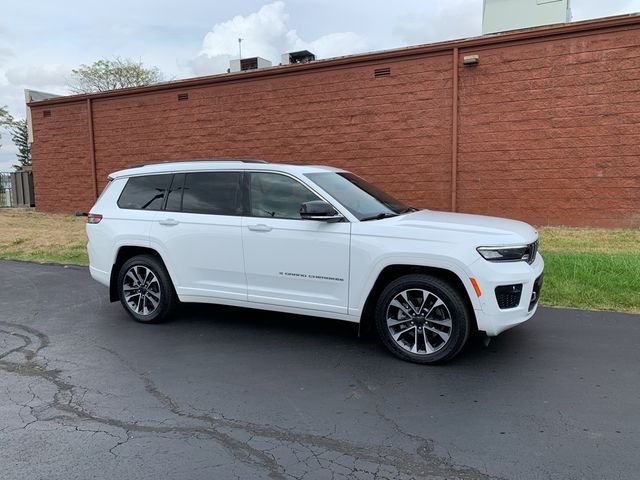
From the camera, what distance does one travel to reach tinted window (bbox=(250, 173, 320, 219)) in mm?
5324

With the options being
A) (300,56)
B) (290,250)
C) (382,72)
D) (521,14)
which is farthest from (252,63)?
(290,250)

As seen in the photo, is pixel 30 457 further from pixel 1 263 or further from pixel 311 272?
pixel 1 263

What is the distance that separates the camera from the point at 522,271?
452 cm

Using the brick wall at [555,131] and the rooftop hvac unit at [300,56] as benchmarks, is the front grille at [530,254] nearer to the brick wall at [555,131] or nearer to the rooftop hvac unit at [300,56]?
the brick wall at [555,131]

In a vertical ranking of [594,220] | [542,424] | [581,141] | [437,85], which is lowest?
[542,424]

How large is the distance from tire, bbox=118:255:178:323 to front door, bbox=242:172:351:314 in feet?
3.78

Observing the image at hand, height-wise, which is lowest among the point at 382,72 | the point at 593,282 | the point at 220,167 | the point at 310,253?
the point at 593,282

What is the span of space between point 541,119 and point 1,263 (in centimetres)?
1153

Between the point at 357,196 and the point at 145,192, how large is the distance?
257cm

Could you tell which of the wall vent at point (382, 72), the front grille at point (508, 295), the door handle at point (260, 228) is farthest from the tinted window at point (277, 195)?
the wall vent at point (382, 72)

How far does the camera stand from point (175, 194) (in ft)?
19.9

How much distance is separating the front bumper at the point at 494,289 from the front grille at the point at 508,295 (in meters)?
0.02

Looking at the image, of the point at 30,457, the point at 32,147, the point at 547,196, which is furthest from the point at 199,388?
the point at 32,147

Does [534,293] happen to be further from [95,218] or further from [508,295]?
[95,218]
